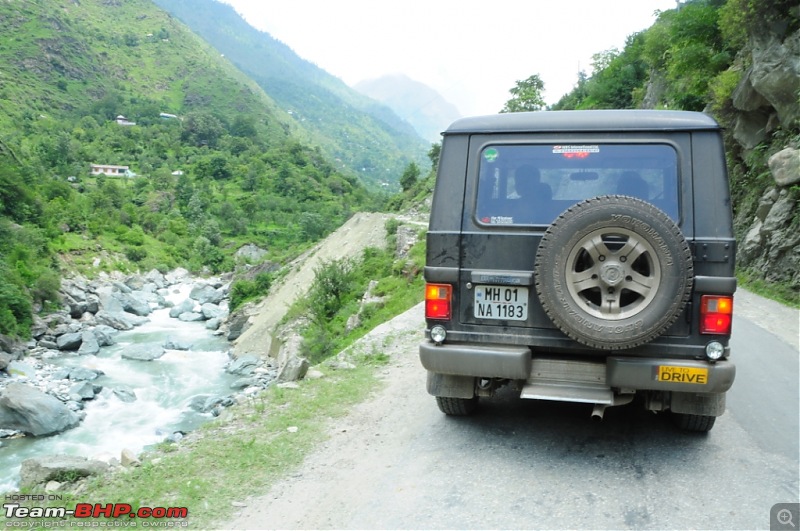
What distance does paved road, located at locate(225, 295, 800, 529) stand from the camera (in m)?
3.73

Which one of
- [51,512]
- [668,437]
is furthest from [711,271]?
[51,512]

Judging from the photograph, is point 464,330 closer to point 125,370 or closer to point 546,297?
point 546,297

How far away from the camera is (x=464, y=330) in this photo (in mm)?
4605

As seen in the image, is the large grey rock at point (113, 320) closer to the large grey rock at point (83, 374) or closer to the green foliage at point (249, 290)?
the green foliage at point (249, 290)

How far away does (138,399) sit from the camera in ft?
69.6

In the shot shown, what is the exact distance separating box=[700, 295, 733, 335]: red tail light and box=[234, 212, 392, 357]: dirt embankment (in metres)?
22.9

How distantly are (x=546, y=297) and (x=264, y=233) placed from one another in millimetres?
75296

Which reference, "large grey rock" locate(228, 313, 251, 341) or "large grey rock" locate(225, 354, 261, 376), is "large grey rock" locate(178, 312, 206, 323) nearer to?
"large grey rock" locate(228, 313, 251, 341)

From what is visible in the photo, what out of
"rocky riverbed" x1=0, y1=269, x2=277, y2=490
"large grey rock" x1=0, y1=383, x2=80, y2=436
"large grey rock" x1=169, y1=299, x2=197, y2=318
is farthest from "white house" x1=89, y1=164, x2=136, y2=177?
"large grey rock" x1=0, y1=383, x2=80, y2=436

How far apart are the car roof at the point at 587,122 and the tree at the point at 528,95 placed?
42.7 meters

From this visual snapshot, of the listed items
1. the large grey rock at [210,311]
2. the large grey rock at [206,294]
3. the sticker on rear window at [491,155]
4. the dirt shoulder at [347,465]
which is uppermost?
the sticker on rear window at [491,155]

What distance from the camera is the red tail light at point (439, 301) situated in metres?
4.62

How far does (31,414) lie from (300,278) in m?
17.3

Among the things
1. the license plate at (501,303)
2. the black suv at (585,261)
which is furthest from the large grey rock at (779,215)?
the license plate at (501,303)
